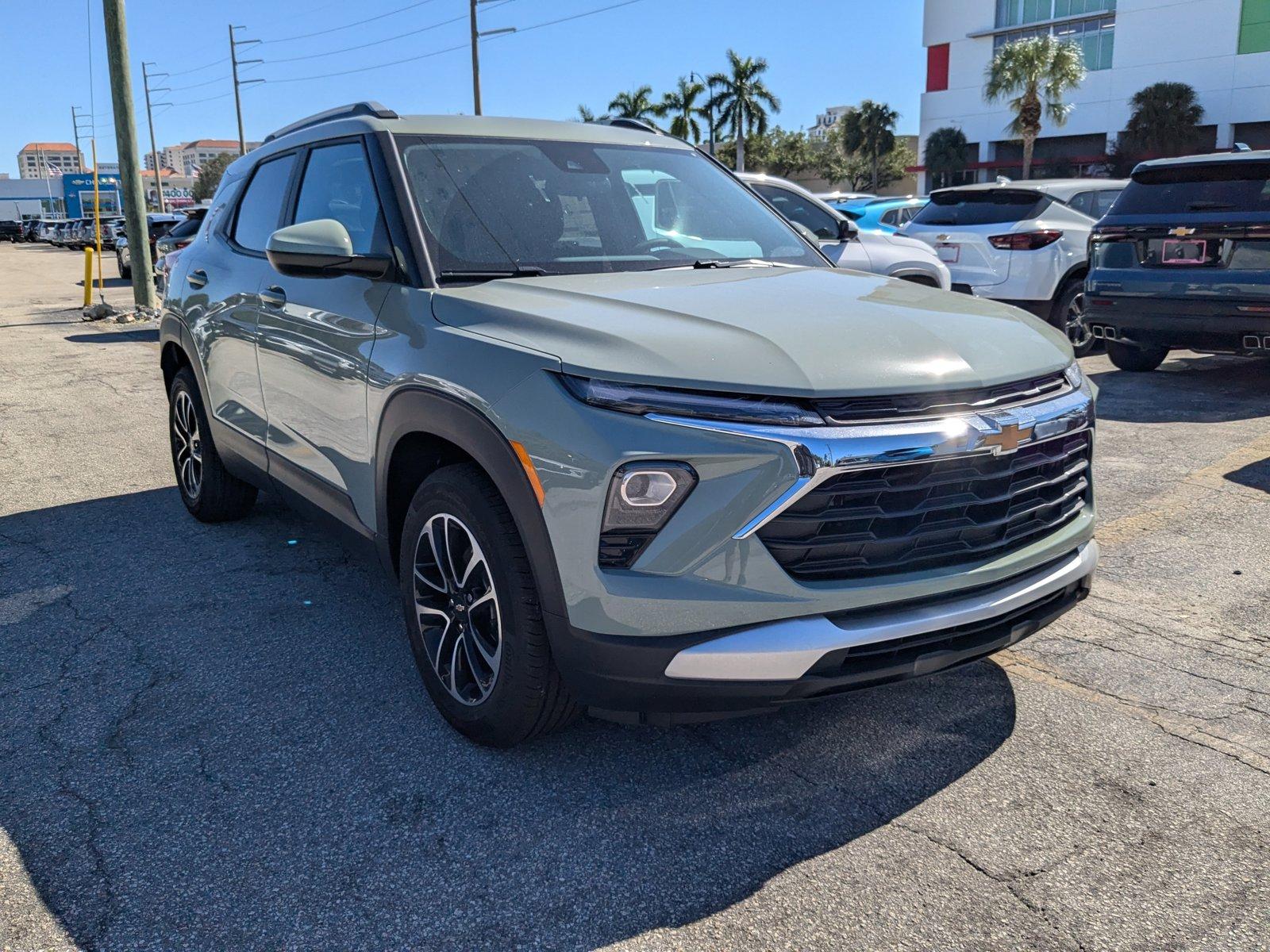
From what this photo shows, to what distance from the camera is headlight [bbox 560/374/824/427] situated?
2.44 m

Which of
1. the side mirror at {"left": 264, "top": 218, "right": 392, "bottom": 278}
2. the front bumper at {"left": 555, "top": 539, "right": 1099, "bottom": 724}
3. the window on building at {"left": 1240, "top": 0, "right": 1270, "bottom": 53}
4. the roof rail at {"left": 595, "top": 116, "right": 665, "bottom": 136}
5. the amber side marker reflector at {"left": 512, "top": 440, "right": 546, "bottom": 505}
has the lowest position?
the front bumper at {"left": 555, "top": 539, "right": 1099, "bottom": 724}

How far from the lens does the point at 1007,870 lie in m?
2.51

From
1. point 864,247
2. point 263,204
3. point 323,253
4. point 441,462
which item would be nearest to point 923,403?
point 441,462

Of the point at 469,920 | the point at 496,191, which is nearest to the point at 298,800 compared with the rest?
the point at 469,920

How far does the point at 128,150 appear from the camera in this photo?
1562 centimetres

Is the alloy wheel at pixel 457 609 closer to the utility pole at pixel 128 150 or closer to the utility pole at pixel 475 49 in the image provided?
the utility pole at pixel 128 150

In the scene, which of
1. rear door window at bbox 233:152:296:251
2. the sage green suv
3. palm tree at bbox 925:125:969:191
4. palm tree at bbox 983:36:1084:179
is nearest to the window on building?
palm tree at bbox 983:36:1084:179

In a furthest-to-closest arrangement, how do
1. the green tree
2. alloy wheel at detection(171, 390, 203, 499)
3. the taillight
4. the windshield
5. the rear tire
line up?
the green tree
the taillight
the rear tire
alloy wheel at detection(171, 390, 203, 499)
the windshield

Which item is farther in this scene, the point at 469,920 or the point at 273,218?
the point at 273,218

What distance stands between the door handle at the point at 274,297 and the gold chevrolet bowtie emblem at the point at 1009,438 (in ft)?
8.65

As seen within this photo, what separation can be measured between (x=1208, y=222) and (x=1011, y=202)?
2.74m

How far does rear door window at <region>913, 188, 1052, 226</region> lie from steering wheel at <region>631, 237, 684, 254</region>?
23.5ft

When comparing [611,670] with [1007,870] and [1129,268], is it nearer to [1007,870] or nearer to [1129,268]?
[1007,870]

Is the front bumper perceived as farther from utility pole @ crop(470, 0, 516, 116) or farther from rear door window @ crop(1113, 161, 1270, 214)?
utility pole @ crop(470, 0, 516, 116)
